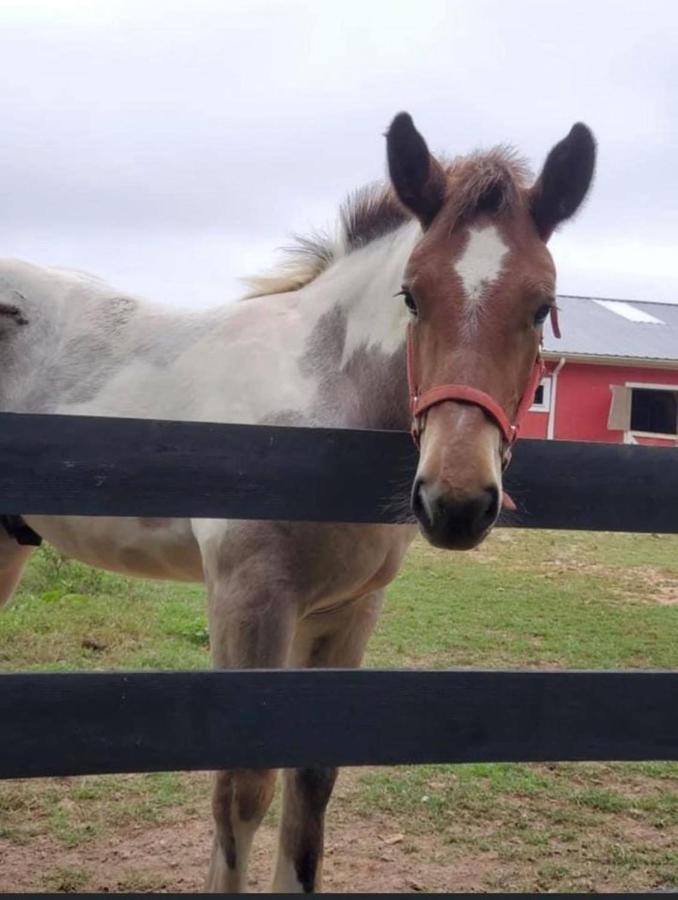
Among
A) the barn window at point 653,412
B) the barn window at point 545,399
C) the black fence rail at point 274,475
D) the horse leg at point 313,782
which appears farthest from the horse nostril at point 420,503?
the barn window at point 653,412

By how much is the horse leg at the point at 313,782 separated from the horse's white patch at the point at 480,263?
140cm

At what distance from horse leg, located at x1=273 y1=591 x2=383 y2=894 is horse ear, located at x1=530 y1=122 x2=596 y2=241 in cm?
148

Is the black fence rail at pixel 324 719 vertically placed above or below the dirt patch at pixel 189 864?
above

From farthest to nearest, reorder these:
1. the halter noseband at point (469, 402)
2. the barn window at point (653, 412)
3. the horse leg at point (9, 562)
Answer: the barn window at point (653, 412) < the horse leg at point (9, 562) < the halter noseband at point (469, 402)

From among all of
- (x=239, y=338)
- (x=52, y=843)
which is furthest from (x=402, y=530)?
(x=52, y=843)

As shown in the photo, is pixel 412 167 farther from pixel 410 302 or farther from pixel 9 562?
pixel 9 562

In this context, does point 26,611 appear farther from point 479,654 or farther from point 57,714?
point 57,714

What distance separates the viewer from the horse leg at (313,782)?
3.14 metres

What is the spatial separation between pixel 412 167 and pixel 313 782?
A: 6.84ft

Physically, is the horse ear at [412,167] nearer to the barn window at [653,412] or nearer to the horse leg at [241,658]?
the horse leg at [241,658]

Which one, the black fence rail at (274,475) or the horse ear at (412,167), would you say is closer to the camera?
the black fence rail at (274,475)

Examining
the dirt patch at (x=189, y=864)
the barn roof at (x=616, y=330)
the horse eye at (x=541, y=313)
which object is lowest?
the dirt patch at (x=189, y=864)

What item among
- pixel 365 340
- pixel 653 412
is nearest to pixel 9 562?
pixel 365 340

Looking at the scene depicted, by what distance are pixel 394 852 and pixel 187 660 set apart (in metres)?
2.58
